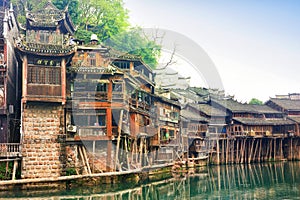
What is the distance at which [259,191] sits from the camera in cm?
2627

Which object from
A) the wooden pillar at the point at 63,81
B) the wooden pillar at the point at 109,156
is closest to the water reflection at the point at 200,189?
the wooden pillar at the point at 109,156

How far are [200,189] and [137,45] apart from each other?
1003 inches

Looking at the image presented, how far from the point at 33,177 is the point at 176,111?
22.9m

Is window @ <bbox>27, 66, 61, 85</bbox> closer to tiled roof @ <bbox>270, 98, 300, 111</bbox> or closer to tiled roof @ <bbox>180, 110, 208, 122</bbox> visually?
tiled roof @ <bbox>180, 110, 208, 122</bbox>

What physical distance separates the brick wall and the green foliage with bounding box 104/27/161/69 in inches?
823

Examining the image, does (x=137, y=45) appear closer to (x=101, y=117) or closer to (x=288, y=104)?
(x=101, y=117)

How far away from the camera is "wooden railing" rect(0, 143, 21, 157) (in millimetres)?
24141

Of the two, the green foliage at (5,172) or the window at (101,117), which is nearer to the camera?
the green foliage at (5,172)

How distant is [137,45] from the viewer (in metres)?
49.1

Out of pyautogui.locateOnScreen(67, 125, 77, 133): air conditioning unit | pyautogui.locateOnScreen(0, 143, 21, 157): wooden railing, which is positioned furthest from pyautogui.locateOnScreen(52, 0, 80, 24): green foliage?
pyautogui.locateOnScreen(0, 143, 21, 157): wooden railing

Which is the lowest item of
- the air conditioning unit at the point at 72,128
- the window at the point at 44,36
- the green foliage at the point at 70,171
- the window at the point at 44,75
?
the green foliage at the point at 70,171

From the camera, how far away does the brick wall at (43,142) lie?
24.8 m

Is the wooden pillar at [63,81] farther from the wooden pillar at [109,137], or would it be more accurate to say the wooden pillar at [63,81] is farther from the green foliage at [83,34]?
the green foliage at [83,34]

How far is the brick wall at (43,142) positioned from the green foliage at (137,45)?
20.9 metres
